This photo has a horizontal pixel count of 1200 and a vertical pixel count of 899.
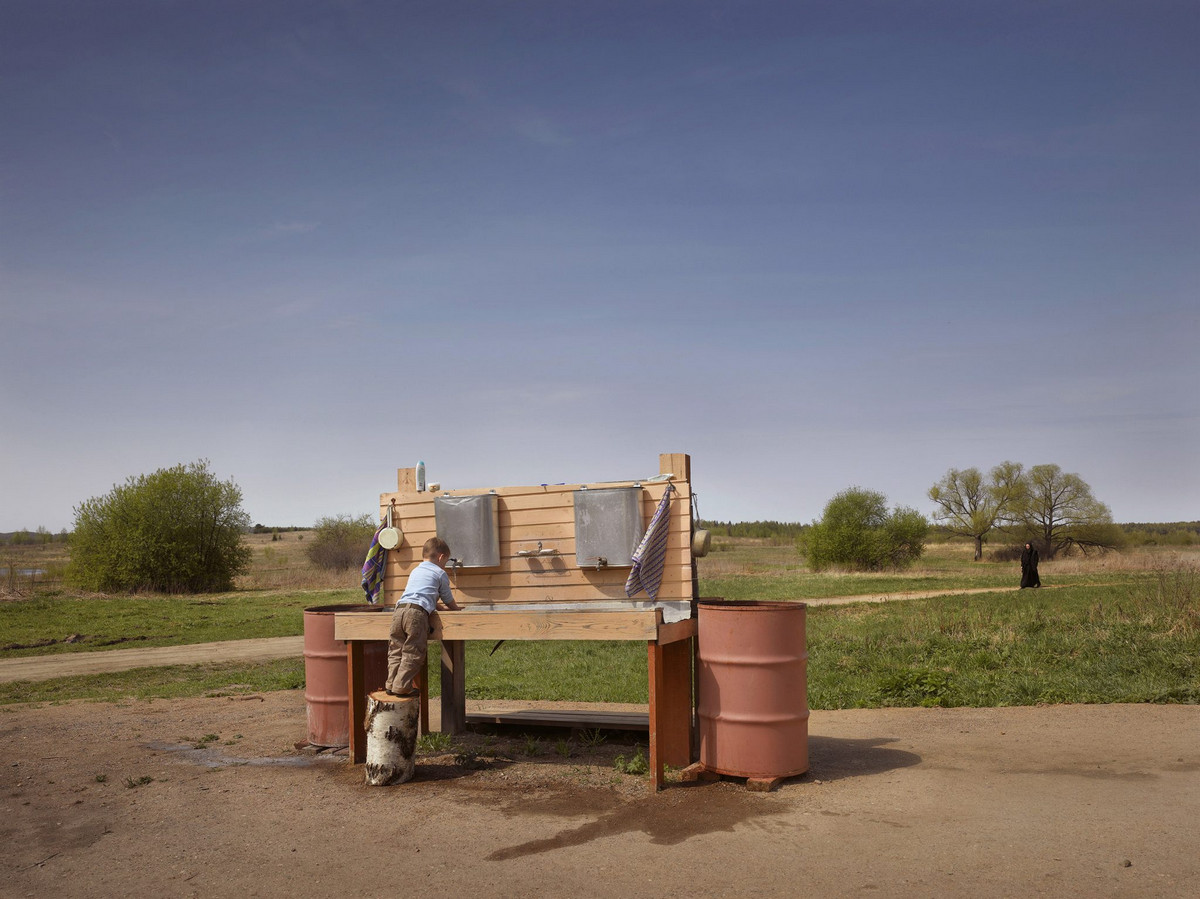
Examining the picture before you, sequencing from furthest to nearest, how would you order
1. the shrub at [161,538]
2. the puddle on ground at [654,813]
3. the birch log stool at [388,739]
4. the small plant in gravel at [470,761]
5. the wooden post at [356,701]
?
the shrub at [161,538] → the wooden post at [356,701] → the small plant in gravel at [470,761] → the birch log stool at [388,739] → the puddle on ground at [654,813]

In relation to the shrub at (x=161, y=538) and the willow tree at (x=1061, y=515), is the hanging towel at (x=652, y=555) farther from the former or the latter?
the willow tree at (x=1061, y=515)

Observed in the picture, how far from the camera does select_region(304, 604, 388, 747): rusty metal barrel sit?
8.01m

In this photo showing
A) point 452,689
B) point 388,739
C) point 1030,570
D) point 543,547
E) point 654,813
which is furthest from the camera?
point 1030,570

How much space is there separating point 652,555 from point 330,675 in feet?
10.4

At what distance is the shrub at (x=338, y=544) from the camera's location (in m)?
60.8

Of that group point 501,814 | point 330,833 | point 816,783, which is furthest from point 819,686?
point 330,833

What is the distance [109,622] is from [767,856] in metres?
26.3

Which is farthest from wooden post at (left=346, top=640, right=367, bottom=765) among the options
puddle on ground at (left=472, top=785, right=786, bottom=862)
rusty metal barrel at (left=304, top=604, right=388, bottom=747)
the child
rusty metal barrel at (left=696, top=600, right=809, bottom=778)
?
rusty metal barrel at (left=696, top=600, right=809, bottom=778)

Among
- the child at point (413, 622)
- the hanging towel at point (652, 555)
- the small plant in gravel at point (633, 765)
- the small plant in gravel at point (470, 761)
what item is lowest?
the small plant in gravel at point (470, 761)

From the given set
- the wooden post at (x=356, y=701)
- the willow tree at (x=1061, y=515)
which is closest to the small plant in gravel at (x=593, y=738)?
the wooden post at (x=356, y=701)

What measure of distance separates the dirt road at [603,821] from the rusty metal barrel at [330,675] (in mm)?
391

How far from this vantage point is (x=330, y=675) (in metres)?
8.06

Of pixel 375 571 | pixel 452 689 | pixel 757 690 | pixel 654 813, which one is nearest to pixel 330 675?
pixel 375 571

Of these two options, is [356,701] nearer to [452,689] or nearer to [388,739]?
[388,739]
